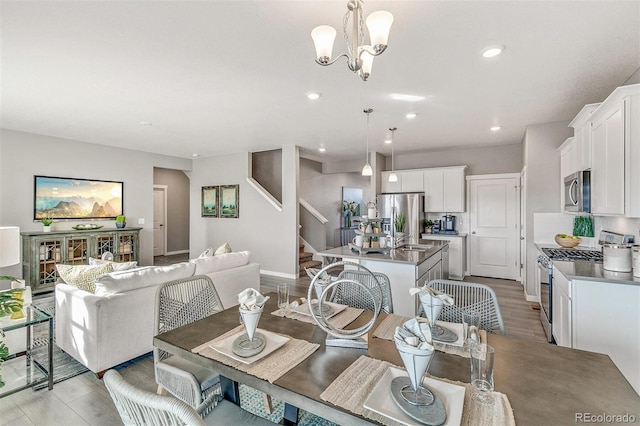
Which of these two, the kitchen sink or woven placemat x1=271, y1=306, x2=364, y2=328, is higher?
the kitchen sink

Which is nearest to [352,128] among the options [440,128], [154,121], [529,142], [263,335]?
[440,128]

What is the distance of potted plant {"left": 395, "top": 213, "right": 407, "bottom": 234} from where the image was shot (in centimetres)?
577

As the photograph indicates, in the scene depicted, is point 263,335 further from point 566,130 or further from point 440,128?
point 566,130

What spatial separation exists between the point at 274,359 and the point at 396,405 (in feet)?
1.76

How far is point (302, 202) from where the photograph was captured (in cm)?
730

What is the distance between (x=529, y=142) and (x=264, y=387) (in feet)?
16.1

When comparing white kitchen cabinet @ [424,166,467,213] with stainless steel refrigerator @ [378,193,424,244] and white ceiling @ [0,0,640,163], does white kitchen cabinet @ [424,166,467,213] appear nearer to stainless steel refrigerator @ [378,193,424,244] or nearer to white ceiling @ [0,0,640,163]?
stainless steel refrigerator @ [378,193,424,244]

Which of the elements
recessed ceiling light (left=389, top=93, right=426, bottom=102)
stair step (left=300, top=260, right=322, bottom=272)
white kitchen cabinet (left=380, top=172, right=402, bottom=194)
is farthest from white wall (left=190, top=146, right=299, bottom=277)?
recessed ceiling light (left=389, top=93, right=426, bottom=102)

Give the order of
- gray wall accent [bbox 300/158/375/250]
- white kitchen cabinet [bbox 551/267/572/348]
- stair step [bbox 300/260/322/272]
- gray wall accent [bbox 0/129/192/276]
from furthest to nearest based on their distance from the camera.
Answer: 1. gray wall accent [bbox 300/158/375/250]
2. stair step [bbox 300/260/322/272]
3. gray wall accent [bbox 0/129/192/276]
4. white kitchen cabinet [bbox 551/267/572/348]

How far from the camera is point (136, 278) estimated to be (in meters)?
2.66

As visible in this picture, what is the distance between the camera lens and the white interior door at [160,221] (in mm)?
8461

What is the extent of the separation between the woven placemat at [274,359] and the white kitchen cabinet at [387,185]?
5535 mm

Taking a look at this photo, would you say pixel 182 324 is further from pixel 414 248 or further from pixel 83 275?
pixel 414 248

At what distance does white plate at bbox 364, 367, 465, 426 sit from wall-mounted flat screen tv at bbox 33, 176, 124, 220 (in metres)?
6.41
